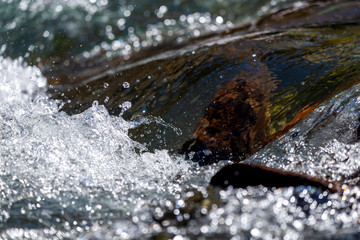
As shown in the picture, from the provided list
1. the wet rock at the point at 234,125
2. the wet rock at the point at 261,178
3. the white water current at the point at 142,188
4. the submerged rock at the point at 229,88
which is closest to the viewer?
the white water current at the point at 142,188

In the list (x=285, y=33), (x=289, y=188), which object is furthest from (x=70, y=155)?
(x=285, y=33)

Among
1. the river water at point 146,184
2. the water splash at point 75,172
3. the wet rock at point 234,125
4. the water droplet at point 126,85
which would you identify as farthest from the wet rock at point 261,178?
the water droplet at point 126,85

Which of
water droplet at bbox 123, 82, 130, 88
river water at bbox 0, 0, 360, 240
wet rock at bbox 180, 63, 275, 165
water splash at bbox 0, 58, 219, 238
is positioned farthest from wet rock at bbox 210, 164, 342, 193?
water droplet at bbox 123, 82, 130, 88

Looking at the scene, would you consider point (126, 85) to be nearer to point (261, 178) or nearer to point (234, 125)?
point (234, 125)

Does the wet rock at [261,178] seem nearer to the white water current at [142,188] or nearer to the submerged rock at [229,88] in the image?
the white water current at [142,188]

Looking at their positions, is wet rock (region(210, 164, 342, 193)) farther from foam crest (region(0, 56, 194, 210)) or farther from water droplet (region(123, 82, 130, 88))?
water droplet (region(123, 82, 130, 88))

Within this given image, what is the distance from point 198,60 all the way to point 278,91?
837 mm

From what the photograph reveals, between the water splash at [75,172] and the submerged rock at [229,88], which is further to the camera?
the submerged rock at [229,88]

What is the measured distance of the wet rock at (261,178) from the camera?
6.57 feet

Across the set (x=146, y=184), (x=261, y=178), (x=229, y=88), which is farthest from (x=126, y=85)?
(x=261, y=178)

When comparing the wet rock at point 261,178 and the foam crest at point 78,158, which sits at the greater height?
the wet rock at point 261,178

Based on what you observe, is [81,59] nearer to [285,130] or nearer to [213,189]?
[285,130]

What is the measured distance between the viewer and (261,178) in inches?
81.6

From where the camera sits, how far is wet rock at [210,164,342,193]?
2.00 m
